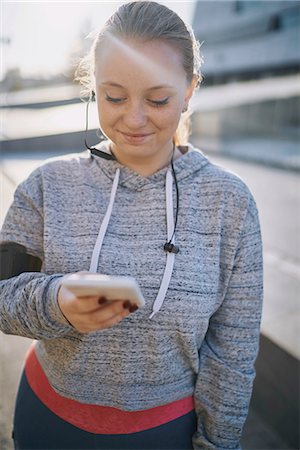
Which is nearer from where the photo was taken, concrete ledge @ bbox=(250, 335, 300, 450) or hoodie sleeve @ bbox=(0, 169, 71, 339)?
hoodie sleeve @ bbox=(0, 169, 71, 339)

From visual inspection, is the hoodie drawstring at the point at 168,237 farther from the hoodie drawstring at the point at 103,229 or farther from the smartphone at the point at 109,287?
the smartphone at the point at 109,287

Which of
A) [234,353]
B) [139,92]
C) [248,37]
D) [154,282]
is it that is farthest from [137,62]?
[248,37]

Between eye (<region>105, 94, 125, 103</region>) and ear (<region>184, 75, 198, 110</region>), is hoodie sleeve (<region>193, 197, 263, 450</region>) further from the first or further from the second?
eye (<region>105, 94, 125, 103</region>)

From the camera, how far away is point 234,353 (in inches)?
53.7

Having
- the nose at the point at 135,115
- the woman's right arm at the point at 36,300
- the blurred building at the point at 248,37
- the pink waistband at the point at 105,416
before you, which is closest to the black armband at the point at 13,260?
the woman's right arm at the point at 36,300

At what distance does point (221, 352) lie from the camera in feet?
4.52

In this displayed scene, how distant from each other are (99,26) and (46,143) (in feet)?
30.9

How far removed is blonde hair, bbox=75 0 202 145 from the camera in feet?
3.95

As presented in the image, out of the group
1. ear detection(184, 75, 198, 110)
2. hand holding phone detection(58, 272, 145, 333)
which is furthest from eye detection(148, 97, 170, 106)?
hand holding phone detection(58, 272, 145, 333)

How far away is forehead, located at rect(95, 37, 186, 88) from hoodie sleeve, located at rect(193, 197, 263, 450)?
0.44 meters

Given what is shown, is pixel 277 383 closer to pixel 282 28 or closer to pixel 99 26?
pixel 99 26

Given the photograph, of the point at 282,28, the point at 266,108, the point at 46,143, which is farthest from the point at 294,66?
the point at 46,143

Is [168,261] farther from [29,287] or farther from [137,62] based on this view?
[137,62]

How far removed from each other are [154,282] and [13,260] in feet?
1.29
